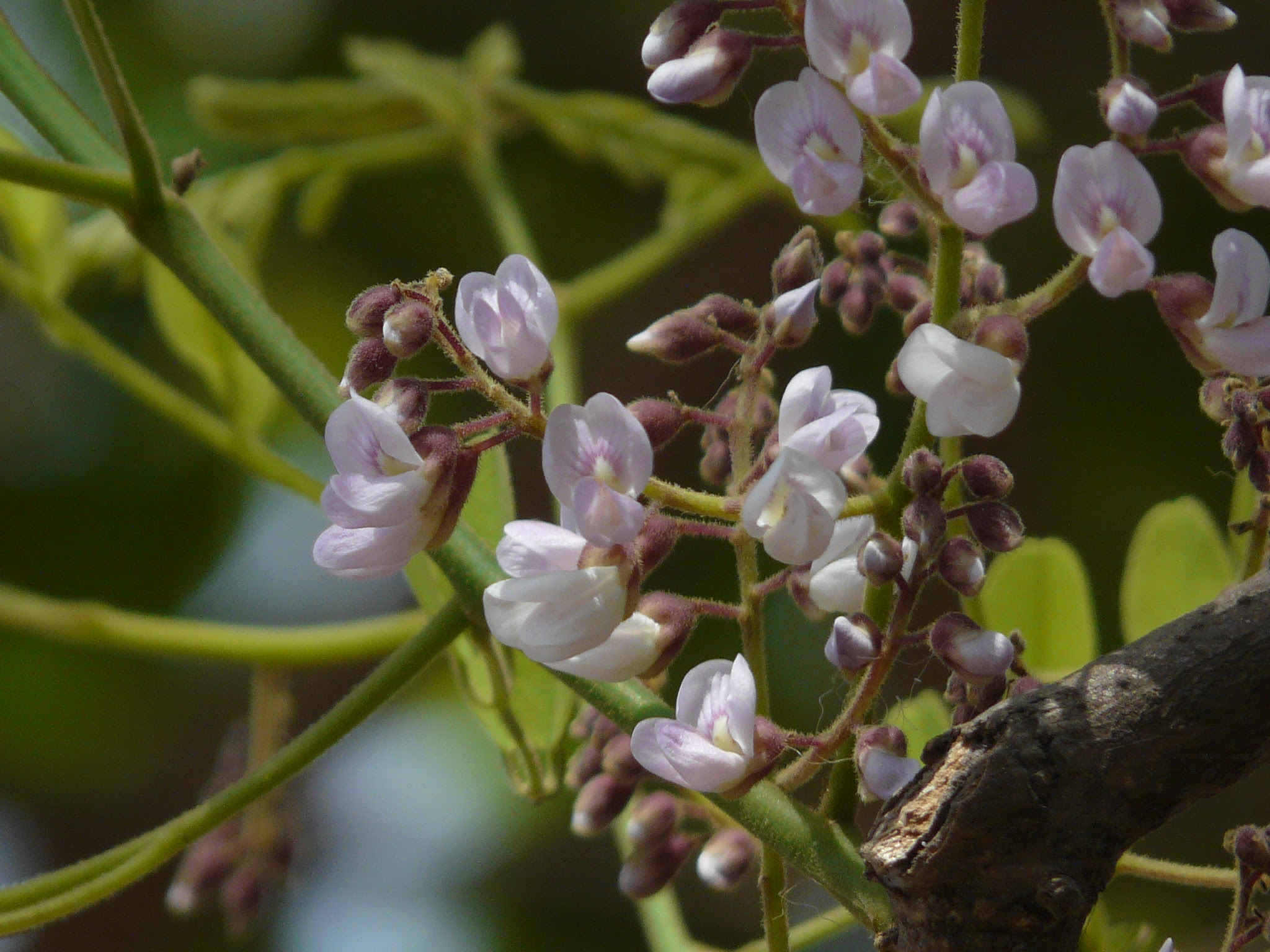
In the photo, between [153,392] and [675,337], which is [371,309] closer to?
[675,337]

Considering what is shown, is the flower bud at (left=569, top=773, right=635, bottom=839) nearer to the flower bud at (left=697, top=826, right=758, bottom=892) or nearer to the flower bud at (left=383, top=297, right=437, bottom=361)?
the flower bud at (left=697, top=826, right=758, bottom=892)

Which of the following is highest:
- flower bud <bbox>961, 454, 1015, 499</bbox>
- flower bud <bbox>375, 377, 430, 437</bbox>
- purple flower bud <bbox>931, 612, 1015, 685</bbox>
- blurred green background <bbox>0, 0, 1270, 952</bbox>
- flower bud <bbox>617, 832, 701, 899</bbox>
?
flower bud <bbox>375, 377, 430, 437</bbox>

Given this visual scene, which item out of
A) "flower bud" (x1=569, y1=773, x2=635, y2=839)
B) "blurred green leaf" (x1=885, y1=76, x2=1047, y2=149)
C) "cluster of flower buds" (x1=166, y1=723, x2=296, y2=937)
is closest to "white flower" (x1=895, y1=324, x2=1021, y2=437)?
"flower bud" (x1=569, y1=773, x2=635, y2=839)

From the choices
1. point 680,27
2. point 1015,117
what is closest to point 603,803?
point 680,27

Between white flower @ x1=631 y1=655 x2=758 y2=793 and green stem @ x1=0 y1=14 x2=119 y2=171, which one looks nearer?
white flower @ x1=631 y1=655 x2=758 y2=793

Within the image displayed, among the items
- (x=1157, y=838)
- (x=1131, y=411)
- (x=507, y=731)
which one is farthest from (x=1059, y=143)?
(x=507, y=731)

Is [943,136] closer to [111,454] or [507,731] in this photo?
[507,731]
